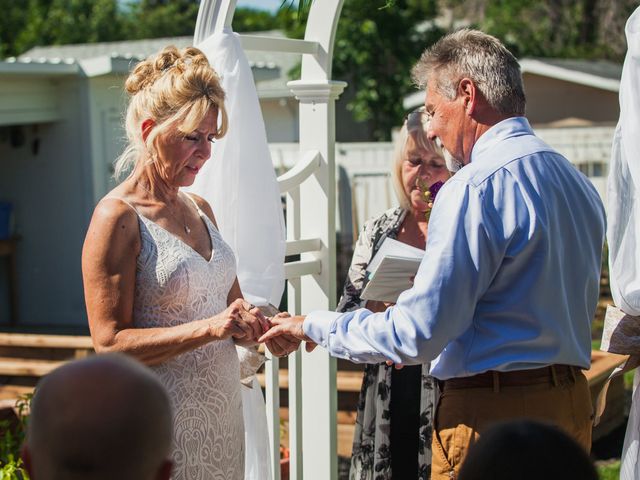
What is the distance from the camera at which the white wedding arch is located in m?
4.38

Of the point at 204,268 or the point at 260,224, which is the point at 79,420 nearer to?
the point at 204,268

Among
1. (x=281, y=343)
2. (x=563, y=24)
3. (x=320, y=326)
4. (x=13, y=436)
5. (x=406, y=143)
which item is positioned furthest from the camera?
(x=563, y=24)

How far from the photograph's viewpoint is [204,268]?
3.09 m

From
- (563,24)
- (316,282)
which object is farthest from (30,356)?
(563,24)

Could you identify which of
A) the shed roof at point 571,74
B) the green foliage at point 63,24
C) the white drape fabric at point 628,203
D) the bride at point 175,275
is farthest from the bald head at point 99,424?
the green foliage at point 63,24

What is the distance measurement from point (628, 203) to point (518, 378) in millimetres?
872

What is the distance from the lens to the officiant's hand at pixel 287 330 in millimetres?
3086

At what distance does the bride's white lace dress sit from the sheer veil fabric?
0.60m

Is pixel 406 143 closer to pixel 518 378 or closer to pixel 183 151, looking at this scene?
pixel 183 151

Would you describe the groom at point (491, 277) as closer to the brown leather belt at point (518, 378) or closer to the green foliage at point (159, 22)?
the brown leather belt at point (518, 378)

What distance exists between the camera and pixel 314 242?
14.5ft

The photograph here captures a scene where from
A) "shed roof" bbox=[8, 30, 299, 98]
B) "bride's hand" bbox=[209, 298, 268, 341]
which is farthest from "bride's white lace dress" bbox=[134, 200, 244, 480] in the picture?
"shed roof" bbox=[8, 30, 299, 98]

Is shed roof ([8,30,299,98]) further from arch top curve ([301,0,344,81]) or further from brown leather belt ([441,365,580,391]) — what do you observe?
brown leather belt ([441,365,580,391])

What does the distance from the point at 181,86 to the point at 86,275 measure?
0.67 m
